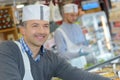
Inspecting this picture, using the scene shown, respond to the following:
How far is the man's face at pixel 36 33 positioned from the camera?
2.23 metres

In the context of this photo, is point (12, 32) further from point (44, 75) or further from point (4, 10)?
point (44, 75)

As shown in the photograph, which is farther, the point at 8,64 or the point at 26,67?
the point at 26,67

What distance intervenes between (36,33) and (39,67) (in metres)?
0.28

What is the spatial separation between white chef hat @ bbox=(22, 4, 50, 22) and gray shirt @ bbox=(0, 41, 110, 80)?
313mm

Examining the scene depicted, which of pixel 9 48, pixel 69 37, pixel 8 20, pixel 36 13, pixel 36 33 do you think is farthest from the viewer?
pixel 8 20

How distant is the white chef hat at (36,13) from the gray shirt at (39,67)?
31 cm

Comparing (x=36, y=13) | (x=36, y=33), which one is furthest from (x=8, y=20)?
(x=36, y=33)

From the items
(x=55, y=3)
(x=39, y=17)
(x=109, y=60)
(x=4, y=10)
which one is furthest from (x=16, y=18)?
(x=39, y=17)

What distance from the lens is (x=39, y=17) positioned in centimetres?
233

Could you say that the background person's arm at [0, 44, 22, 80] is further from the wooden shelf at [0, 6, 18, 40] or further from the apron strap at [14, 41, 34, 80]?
the wooden shelf at [0, 6, 18, 40]

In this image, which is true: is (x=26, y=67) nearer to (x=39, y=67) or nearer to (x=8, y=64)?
(x=39, y=67)

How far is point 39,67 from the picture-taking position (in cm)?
229

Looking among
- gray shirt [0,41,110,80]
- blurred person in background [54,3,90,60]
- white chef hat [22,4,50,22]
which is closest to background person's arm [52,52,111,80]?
gray shirt [0,41,110,80]

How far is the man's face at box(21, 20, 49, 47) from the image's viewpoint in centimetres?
223
